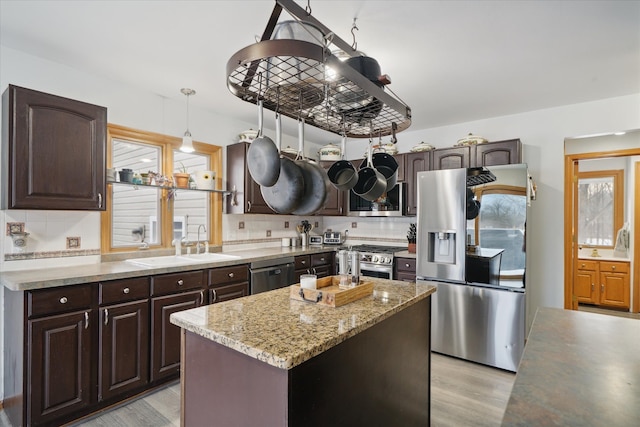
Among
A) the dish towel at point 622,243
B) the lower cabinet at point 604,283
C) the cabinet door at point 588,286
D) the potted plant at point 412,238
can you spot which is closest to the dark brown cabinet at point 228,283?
the potted plant at point 412,238

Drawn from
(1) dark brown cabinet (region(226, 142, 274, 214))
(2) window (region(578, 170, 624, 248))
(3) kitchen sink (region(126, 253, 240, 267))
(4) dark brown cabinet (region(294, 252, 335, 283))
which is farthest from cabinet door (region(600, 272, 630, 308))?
(3) kitchen sink (region(126, 253, 240, 267))

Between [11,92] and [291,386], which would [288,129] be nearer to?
[11,92]

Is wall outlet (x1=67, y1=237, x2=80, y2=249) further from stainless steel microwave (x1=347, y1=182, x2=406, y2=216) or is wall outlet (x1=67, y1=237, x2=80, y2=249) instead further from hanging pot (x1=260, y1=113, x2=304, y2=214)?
stainless steel microwave (x1=347, y1=182, x2=406, y2=216)

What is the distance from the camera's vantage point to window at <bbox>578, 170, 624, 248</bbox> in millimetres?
4948

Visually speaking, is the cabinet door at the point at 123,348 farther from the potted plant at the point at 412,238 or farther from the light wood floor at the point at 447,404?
the potted plant at the point at 412,238

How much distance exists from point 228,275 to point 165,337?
2.29 ft

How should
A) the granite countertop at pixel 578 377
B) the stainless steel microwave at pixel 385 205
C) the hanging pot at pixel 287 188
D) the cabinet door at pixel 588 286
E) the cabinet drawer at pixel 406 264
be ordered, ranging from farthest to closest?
1. the cabinet door at pixel 588 286
2. the stainless steel microwave at pixel 385 205
3. the cabinet drawer at pixel 406 264
4. the hanging pot at pixel 287 188
5. the granite countertop at pixel 578 377

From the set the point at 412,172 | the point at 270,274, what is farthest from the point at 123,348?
the point at 412,172

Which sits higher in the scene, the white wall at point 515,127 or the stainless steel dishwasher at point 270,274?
the white wall at point 515,127

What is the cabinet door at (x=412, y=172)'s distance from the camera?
4.00 m

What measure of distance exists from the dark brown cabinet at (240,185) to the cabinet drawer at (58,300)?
1719 millimetres

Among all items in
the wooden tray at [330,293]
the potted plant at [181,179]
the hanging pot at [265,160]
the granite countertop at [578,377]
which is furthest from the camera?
the potted plant at [181,179]

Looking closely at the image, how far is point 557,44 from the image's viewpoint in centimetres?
225

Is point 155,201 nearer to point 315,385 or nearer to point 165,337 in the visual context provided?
point 165,337
